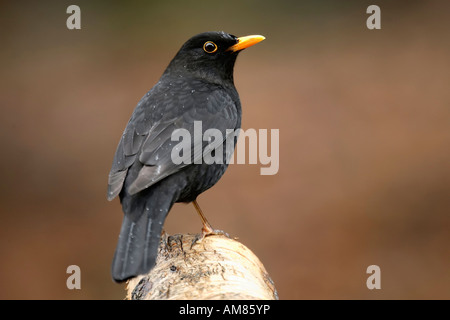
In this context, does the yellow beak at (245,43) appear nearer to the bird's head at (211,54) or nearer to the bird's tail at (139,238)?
the bird's head at (211,54)

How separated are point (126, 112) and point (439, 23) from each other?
238 inches

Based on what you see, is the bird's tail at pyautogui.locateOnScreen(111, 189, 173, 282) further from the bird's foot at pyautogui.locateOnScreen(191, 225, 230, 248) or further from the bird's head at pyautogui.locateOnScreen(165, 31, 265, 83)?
the bird's head at pyautogui.locateOnScreen(165, 31, 265, 83)

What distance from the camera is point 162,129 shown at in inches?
176

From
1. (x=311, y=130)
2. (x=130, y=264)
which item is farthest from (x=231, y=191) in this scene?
(x=130, y=264)

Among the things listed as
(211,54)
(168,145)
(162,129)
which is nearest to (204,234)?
(168,145)

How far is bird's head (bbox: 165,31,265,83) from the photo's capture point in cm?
523

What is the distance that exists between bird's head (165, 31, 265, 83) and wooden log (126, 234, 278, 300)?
1.57 m

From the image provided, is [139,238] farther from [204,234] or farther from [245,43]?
[245,43]

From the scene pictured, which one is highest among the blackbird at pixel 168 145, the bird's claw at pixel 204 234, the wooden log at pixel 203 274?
the blackbird at pixel 168 145

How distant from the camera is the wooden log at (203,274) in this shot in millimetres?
3402

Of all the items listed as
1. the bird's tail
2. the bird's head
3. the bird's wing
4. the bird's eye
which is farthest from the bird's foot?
the bird's eye

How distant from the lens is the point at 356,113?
390 inches

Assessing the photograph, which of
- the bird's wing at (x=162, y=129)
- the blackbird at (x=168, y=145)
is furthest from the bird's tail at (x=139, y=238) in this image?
the bird's wing at (x=162, y=129)
